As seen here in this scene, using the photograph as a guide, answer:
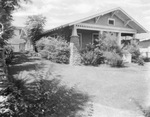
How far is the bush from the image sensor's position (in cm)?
1259

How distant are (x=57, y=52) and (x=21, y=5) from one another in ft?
14.8

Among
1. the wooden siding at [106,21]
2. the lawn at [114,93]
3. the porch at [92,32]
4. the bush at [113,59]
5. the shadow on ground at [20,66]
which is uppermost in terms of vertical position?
the wooden siding at [106,21]

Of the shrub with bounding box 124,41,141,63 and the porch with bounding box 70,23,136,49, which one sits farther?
the shrub with bounding box 124,41,141,63

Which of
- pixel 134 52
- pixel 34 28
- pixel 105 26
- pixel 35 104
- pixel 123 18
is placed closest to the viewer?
pixel 35 104

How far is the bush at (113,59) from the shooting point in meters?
12.6

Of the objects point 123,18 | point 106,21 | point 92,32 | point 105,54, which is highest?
point 123,18

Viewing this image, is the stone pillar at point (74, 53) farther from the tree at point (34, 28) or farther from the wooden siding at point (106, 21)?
the tree at point (34, 28)

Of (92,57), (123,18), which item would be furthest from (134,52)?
(92,57)

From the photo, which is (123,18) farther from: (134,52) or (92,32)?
(134,52)

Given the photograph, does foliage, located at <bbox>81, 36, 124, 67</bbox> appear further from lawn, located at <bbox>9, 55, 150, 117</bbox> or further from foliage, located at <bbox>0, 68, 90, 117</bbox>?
foliage, located at <bbox>0, 68, 90, 117</bbox>

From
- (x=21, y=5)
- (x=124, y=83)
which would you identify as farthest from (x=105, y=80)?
(x=21, y=5)

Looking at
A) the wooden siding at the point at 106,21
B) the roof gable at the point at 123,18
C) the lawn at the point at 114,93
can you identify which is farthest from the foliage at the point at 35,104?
the wooden siding at the point at 106,21

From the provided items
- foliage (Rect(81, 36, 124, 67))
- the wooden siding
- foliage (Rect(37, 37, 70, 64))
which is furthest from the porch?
foliage (Rect(37, 37, 70, 64))

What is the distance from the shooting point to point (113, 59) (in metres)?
12.6
